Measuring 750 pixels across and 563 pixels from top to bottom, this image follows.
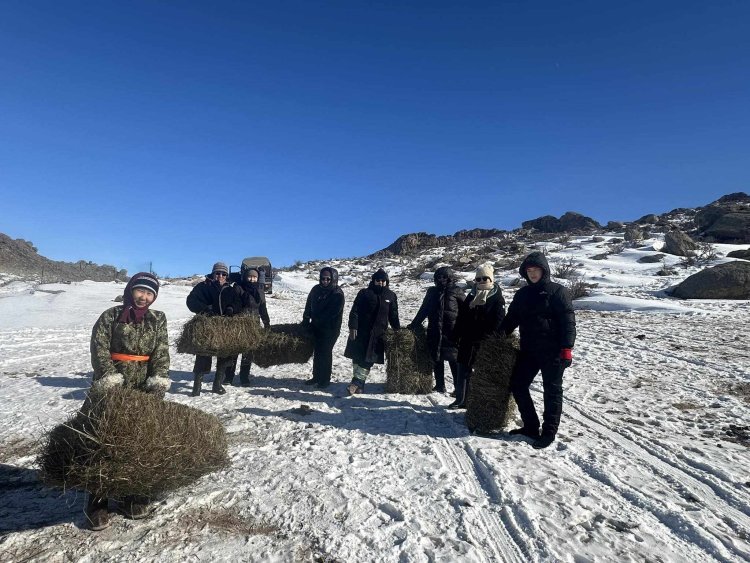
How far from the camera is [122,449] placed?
302cm

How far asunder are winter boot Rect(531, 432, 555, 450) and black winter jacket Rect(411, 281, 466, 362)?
2382 millimetres

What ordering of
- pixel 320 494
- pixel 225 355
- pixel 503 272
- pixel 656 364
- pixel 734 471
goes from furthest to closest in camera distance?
pixel 503 272 → pixel 656 364 → pixel 225 355 → pixel 734 471 → pixel 320 494

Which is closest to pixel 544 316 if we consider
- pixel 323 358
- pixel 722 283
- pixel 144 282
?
pixel 323 358

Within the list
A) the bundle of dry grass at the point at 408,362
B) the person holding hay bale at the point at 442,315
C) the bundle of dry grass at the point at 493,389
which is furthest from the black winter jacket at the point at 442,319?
the bundle of dry grass at the point at 493,389

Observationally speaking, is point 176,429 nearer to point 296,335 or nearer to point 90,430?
point 90,430

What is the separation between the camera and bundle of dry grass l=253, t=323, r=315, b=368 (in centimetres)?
761

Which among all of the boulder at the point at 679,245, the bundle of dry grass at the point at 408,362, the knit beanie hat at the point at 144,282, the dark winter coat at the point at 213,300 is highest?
the boulder at the point at 679,245

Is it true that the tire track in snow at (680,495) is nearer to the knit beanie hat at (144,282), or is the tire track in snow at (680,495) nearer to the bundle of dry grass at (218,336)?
the knit beanie hat at (144,282)

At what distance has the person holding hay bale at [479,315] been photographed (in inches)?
249

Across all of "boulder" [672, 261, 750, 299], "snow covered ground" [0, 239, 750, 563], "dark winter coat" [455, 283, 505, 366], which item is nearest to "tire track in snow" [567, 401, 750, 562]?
"snow covered ground" [0, 239, 750, 563]

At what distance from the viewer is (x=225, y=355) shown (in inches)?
277

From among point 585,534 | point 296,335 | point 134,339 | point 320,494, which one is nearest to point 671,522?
point 585,534

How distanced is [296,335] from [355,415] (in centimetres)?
220

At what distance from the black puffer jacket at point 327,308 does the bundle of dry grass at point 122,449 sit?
171 inches
